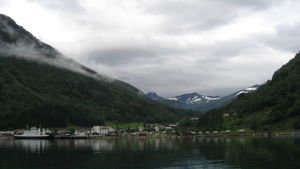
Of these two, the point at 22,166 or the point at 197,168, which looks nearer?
the point at 197,168

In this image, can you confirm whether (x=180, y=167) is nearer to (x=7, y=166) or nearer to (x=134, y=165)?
(x=134, y=165)

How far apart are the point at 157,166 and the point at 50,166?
23.1 metres

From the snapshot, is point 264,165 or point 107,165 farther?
point 107,165

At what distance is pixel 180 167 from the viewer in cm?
7325

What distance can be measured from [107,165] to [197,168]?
19535mm

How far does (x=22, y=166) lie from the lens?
257 feet

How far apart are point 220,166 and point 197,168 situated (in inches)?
197

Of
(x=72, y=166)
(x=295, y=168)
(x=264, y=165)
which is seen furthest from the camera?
(x=72, y=166)

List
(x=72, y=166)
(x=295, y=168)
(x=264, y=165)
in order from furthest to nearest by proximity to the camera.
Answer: (x=72, y=166)
(x=264, y=165)
(x=295, y=168)

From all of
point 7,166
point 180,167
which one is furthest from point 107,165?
point 7,166

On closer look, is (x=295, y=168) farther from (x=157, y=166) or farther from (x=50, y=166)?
(x=50, y=166)

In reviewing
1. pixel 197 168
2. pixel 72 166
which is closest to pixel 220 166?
pixel 197 168

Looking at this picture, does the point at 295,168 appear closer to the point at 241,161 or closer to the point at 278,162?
the point at 278,162

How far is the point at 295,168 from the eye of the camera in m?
66.0
